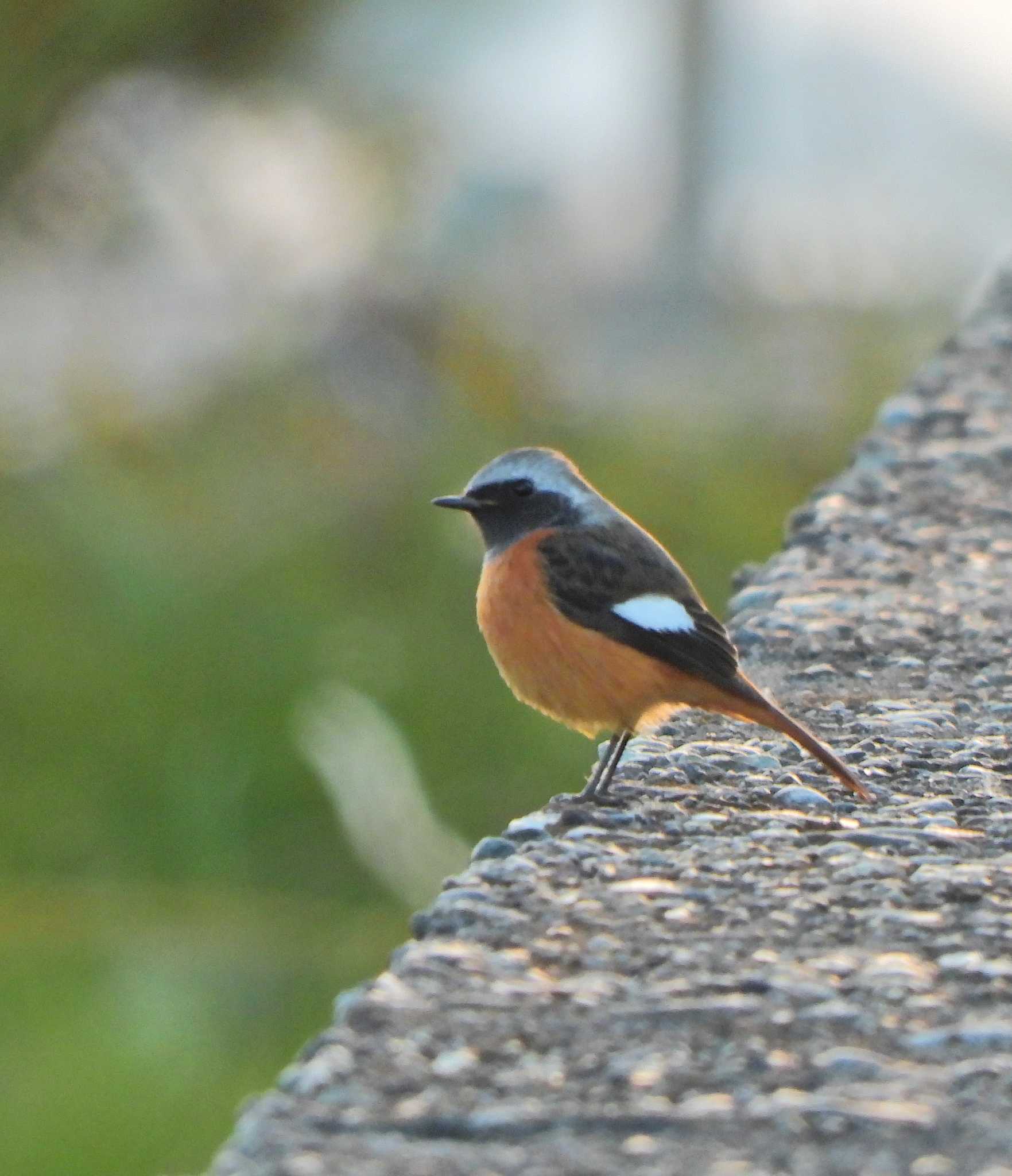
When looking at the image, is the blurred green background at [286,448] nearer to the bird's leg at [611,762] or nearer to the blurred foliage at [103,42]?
the blurred foliage at [103,42]

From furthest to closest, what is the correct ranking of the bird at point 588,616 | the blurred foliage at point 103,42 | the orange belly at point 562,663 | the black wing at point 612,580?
the blurred foliage at point 103,42
the black wing at point 612,580
the orange belly at point 562,663
the bird at point 588,616

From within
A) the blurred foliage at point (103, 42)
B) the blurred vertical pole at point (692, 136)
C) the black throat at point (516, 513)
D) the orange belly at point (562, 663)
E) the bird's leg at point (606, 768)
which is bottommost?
the bird's leg at point (606, 768)

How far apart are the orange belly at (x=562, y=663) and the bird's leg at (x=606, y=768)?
0.10ft

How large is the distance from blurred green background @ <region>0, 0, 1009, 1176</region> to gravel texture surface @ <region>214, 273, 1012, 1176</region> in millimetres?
2759

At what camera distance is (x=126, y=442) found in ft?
32.7

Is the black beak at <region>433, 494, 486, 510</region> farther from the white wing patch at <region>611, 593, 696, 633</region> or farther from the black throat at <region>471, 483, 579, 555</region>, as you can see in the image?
the white wing patch at <region>611, 593, 696, 633</region>

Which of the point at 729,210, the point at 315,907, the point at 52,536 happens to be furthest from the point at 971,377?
the point at 729,210

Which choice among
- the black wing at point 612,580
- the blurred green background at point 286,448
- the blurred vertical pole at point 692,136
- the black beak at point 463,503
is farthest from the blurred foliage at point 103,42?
the black wing at point 612,580

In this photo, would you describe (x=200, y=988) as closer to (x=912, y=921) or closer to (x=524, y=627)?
(x=524, y=627)

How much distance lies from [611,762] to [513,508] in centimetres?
102

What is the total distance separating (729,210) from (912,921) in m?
11.4

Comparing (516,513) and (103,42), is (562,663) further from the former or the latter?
(103,42)

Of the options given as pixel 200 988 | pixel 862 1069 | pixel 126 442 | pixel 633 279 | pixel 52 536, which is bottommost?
pixel 862 1069

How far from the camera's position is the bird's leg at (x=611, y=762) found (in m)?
3.52
